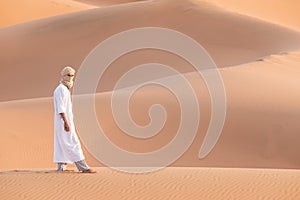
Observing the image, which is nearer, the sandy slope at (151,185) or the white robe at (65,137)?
the sandy slope at (151,185)

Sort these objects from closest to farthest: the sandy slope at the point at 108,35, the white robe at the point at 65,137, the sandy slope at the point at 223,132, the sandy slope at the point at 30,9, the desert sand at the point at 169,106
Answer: the desert sand at the point at 169,106 < the white robe at the point at 65,137 < the sandy slope at the point at 223,132 < the sandy slope at the point at 108,35 < the sandy slope at the point at 30,9

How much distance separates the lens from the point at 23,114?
18.3 m

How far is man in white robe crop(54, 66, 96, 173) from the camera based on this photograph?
9750 millimetres

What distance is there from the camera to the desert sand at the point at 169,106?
969 centimetres

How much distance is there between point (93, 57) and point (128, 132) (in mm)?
12965

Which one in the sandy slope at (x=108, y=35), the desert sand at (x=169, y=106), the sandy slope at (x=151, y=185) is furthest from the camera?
the sandy slope at (x=108, y=35)

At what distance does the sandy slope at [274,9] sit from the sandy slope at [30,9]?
12.5 metres

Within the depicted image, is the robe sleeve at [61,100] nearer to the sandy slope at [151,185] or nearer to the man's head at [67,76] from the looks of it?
the man's head at [67,76]

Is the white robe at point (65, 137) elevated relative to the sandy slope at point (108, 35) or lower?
lower

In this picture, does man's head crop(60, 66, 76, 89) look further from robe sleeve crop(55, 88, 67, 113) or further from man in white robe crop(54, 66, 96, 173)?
robe sleeve crop(55, 88, 67, 113)

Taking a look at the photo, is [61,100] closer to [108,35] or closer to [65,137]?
[65,137]

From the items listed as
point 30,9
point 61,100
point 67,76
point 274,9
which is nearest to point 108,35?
point 30,9

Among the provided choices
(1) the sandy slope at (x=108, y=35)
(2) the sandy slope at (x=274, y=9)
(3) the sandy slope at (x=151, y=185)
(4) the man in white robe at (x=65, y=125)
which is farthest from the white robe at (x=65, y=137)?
(2) the sandy slope at (x=274, y=9)

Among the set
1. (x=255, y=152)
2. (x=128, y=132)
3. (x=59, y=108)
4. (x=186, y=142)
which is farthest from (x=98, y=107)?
(x=59, y=108)
